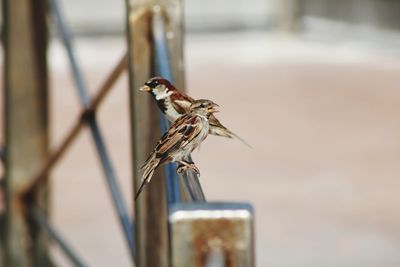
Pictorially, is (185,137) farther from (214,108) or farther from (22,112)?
(22,112)

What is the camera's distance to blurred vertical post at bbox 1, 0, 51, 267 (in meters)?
2.44

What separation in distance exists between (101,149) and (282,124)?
17.3ft

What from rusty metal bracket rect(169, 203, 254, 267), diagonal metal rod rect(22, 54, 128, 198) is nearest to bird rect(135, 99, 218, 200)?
rusty metal bracket rect(169, 203, 254, 267)

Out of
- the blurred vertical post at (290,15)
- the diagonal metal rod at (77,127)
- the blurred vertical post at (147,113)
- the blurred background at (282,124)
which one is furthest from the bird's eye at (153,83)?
the blurred vertical post at (290,15)

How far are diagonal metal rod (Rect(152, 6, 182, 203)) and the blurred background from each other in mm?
42

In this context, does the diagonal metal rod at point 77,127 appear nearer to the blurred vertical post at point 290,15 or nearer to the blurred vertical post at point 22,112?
the blurred vertical post at point 22,112

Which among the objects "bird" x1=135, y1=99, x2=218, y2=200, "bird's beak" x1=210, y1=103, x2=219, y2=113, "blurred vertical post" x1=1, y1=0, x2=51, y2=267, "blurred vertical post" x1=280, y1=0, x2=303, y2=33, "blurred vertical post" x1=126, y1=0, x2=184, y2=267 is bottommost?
"blurred vertical post" x1=280, y1=0, x2=303, y2=33

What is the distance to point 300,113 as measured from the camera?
7320 millimetres

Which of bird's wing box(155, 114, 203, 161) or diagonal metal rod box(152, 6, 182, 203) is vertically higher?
bird's wing box(155, 114, 203, 161)

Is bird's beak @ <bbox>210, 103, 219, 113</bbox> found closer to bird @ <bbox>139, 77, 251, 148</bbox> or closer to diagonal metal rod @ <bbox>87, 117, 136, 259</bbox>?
bird @ <bbox>139, 77, 251, 148</bbox>

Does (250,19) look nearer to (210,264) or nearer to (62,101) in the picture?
(62,101)

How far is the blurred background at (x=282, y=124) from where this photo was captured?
176 inches

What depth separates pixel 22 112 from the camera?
2496mm

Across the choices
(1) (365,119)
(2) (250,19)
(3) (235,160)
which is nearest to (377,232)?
(3) (235,160)
